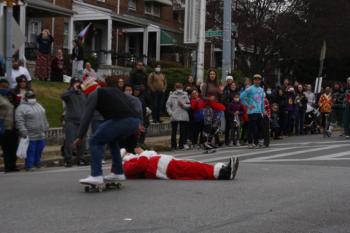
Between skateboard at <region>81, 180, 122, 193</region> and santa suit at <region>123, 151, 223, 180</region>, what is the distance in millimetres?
888

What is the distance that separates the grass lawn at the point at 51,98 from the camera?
2068cm

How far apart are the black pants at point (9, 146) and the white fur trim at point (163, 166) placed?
13.8 ft

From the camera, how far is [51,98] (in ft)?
72.5

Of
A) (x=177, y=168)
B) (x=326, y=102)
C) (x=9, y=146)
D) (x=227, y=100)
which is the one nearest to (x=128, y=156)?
A: (x=177, y=168)

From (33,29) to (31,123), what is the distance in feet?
76.6

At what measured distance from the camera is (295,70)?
161 ft

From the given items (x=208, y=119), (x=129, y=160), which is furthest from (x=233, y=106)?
(x=129, y=160)

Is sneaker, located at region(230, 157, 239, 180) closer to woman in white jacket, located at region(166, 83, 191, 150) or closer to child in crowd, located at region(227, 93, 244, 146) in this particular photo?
woman in white jacket, located at region(166, 83, 191, 150)

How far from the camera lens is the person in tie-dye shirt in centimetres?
1784

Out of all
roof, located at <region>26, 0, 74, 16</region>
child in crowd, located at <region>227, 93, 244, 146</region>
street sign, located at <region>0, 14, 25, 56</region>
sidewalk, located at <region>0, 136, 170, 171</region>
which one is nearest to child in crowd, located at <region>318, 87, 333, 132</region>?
child in crowd, located at <region>227, 93, 244, 146</region>

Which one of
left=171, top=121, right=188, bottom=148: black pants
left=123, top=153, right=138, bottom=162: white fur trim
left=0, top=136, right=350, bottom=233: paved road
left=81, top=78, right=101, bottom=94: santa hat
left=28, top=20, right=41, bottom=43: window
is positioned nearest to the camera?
left=0, top=136, right=350, bottom=233: paved road

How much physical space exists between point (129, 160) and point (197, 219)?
3.68m

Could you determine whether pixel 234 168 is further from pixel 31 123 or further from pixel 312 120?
pixel 312 120

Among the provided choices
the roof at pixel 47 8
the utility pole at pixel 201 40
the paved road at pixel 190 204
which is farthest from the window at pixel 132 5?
the paved road at pixel 190 204
